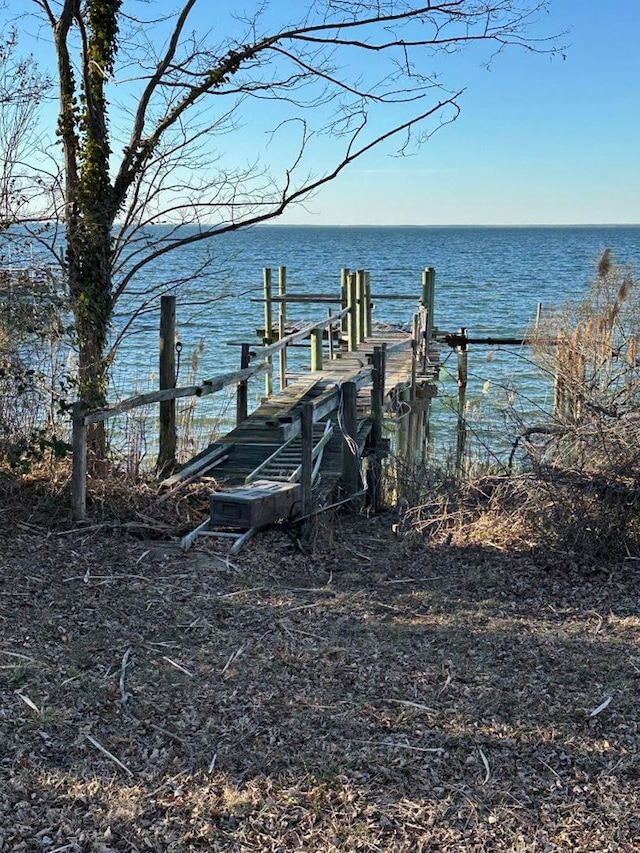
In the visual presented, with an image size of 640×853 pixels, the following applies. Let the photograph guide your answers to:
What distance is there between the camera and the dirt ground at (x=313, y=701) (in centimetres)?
296

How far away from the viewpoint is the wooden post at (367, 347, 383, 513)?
25.3ft

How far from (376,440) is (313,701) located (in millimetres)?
5694

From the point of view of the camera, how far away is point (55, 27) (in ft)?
24.1

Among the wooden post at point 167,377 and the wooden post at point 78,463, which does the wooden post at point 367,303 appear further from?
the wooden post at point 78,463

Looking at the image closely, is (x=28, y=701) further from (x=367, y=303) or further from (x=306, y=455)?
(x=367, y=303)

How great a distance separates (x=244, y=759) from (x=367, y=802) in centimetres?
52

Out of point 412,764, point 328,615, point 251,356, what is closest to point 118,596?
point 328,615

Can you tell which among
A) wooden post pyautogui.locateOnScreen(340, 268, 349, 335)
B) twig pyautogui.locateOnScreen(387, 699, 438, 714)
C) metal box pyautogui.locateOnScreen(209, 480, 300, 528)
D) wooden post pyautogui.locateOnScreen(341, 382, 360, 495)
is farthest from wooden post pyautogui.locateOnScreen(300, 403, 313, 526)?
wooden post pyautogui.locateOnScreen(340, 268, 349, 335)

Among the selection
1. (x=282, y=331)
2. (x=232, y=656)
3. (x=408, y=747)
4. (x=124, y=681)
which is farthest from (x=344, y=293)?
(x=408, y=747)

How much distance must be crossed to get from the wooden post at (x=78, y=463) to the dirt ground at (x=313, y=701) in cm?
38

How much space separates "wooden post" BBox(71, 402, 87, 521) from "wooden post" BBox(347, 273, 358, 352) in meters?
10.8

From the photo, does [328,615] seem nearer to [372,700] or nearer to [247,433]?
[372,700]

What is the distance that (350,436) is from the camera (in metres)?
7.73

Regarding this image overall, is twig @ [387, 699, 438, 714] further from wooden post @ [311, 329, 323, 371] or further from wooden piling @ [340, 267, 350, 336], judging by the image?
wooden piling @ [340, 267, 350, 336]
